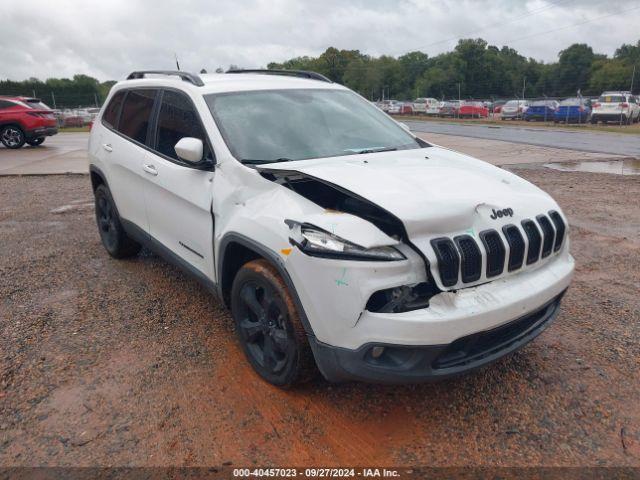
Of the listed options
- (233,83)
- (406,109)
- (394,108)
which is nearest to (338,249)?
(233,83)

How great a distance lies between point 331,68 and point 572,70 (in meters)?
41.6

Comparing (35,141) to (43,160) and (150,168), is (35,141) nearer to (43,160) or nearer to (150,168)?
(43,160)

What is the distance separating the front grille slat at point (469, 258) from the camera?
2.53 metres

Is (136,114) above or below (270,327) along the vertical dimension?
above

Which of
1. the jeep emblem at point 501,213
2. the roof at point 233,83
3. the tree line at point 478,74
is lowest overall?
the jeep emblem at point 501,213

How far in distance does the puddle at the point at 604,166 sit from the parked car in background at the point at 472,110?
98.5 feet

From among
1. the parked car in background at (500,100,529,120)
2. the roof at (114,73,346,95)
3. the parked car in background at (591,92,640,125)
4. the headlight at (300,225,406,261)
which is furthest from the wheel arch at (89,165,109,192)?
the parked car in background at (500,100,529,120)

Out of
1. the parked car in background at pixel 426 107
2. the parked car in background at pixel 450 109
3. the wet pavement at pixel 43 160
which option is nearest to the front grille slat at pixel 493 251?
the wet pavement at pixel 43 160

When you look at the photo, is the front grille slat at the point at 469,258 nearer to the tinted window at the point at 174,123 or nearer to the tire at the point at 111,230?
the tinted window at the point at 174,123

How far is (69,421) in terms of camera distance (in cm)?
285

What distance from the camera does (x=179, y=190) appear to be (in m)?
3.69

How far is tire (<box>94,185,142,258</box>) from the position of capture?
518cm

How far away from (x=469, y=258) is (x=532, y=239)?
51 centimetres

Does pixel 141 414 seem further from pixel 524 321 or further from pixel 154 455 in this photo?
pixel 524 321
